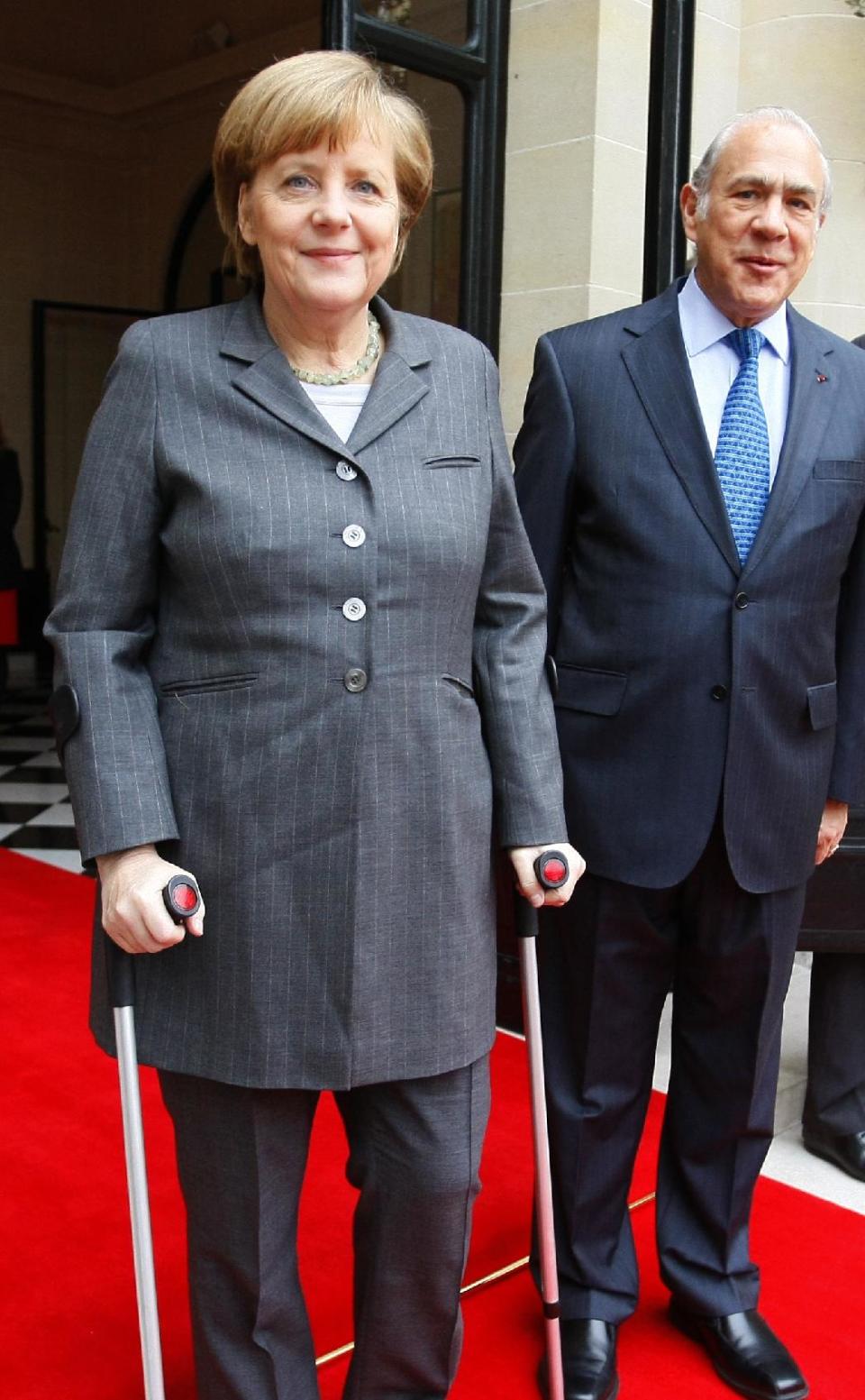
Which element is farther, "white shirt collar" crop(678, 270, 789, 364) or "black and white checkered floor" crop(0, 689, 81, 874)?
"black and white checkered floor" crop(0, 689, 81, 874)

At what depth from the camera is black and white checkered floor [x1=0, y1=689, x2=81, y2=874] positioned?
5672mm

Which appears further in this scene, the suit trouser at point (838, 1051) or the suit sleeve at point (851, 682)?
the suit trouser at point (838, 1051)

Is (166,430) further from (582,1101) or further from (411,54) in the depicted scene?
(411,54)

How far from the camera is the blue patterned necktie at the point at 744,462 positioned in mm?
2066

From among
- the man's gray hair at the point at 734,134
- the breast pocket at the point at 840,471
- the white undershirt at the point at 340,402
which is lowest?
the breast pocket at the point at 840,471

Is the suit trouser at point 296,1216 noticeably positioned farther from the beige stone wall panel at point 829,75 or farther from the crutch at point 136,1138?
the beige stone wall panel at point 829,75

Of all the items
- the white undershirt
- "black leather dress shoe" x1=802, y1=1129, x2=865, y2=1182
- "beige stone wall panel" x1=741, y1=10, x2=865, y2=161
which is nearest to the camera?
the white undershirt

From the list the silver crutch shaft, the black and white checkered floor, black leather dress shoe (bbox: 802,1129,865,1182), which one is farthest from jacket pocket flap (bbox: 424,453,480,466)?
the black and white checkered floor

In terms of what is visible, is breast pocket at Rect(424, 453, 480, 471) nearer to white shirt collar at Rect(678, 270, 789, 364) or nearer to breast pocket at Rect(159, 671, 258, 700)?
breast pocket at Rect(159, 671, 258, 700)

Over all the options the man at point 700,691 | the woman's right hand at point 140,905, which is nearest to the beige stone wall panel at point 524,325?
the man at point 700,691

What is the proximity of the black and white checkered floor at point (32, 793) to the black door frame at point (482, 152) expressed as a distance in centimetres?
234

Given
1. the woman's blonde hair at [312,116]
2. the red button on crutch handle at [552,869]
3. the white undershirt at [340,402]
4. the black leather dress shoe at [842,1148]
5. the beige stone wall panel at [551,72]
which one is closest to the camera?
the woman's blonde hair at [312,116]

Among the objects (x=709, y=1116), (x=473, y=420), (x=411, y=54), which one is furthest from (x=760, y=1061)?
(x=411, y=54)

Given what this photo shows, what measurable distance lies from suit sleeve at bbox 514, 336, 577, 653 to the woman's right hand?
0.81m
